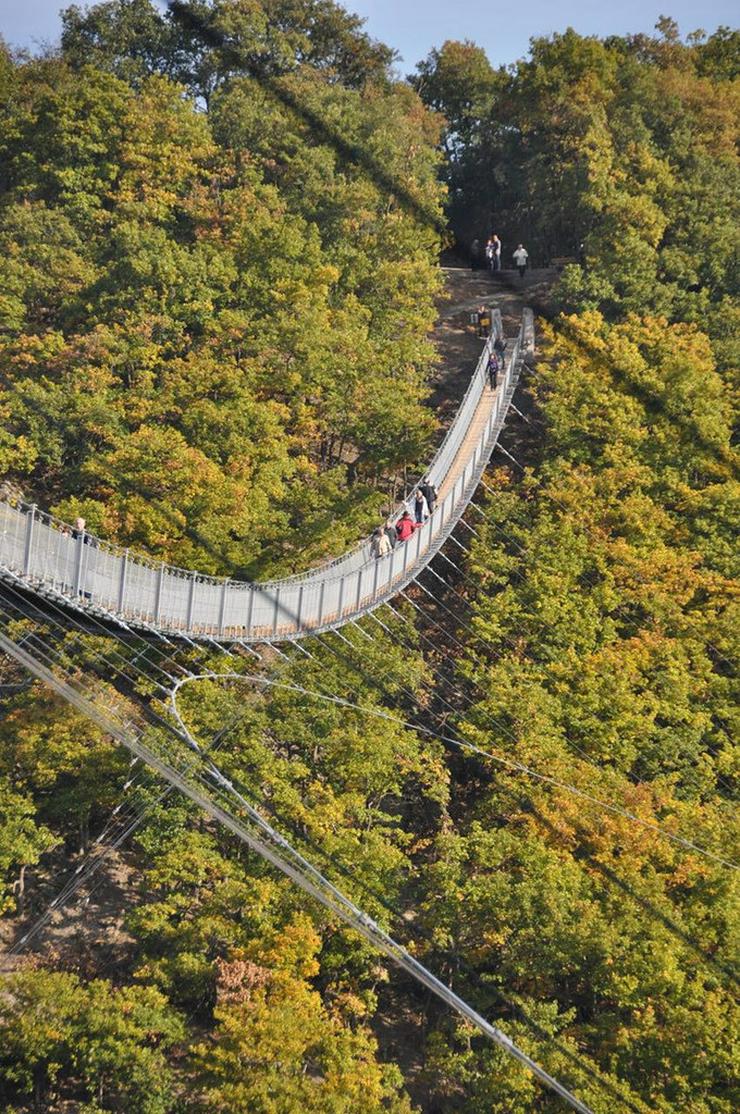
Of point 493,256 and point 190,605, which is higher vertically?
point 493,256

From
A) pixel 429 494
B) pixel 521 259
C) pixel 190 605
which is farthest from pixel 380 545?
pixel 521 259

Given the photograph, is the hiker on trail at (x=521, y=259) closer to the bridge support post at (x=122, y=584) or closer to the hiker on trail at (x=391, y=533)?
the hiker on trail at (x=391, y=533)

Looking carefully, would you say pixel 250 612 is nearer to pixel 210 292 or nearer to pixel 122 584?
pixel 122 584

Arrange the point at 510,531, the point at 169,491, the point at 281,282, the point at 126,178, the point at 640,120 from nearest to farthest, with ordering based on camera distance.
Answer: the point at 169,491 → the point at 510,531 → the point at 281,282 → the point at 126,178 → the point at 640,120

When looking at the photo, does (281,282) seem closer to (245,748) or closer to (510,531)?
(510,531)

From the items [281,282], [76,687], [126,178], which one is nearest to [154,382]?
[281,282]
